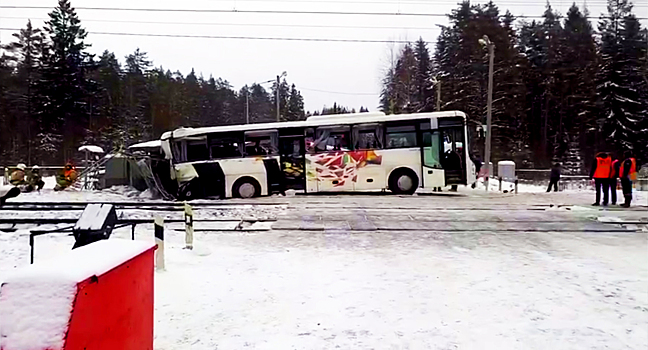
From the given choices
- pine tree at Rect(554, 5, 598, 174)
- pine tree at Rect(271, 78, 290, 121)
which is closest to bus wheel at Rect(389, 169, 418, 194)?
pine tree at Rect(554, 5, 598, 174)

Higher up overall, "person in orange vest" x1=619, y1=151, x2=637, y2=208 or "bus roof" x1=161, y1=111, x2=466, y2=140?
A: "bus roof" x1=161, y1=111, x2=466, y2=140

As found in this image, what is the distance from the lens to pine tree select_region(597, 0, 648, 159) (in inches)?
2084

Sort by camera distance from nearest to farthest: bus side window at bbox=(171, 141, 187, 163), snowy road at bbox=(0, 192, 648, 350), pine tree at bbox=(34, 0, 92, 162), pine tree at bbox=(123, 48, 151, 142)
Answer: snowy road at bbox=(0, 192, 648, 350), bus side window at bbox=(171, 141, 187, 163), pine tree at bbox=(34, 0, 92, 162), pine tree at bbox=(123, 48, 151, 142)

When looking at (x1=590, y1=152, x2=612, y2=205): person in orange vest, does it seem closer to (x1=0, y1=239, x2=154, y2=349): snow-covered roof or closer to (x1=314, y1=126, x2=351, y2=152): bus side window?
(x1=314, y1=126, x2=351, y2=152): bus side window

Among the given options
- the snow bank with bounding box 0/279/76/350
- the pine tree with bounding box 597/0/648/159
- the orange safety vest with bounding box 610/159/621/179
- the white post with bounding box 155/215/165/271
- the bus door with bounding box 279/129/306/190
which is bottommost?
the white post with bounding box 155/215/165/271

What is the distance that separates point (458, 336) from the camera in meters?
5.68

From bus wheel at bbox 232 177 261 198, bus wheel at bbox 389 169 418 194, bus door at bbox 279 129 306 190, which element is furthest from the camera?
bus wheel at bbox 389 169 418 194

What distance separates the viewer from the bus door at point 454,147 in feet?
76.1

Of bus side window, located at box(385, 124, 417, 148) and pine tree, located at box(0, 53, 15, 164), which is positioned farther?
pine tree, located at box(0, 53, 15, 164)

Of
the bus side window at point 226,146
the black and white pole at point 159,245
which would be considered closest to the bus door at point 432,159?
the bus side window at point 226,146

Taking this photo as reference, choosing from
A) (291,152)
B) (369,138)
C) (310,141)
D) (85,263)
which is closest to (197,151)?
(291,152)

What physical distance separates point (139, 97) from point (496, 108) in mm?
47705

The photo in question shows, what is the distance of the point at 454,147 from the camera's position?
23219 mm

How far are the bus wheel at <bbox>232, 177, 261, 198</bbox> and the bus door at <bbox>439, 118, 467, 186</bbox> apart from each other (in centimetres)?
743
